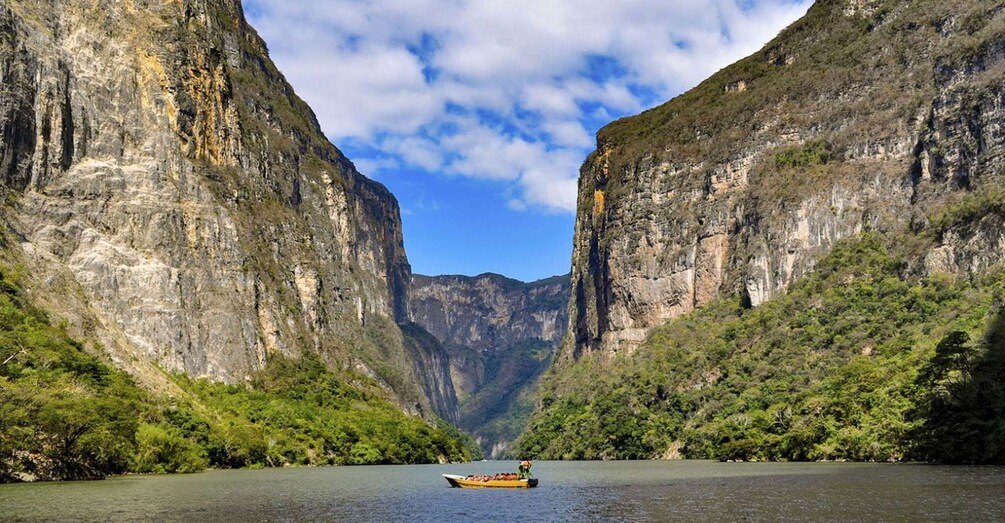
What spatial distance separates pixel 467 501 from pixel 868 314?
117 m

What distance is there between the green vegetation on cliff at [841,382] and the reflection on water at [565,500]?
38.3 feet

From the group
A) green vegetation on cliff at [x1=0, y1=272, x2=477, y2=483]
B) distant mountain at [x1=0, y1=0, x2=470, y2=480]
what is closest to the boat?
green vegetation on cliff at [x1=0, y1=272, x2=477, y2=483]

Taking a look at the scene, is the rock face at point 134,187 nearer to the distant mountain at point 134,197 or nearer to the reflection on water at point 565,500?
the distant mountain at point 134,197

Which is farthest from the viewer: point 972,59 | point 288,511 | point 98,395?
point 972,59

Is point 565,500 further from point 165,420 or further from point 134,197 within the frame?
point 134,197

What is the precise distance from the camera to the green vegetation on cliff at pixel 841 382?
90062mm

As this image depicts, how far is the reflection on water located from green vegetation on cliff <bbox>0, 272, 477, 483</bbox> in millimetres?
4667

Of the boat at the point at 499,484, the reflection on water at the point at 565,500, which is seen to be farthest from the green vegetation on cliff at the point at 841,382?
the boat at the point at 499,484

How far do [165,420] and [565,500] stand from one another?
2569 inches

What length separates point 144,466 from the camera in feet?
315

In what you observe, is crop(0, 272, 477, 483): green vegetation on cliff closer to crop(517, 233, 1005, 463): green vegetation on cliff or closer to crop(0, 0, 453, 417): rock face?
crop(0, 0, 453, 417): rock face

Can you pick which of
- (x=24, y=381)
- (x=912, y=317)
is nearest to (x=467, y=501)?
(x=24, y=381)

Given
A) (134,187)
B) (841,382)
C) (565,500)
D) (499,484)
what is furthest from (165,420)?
(841,382)

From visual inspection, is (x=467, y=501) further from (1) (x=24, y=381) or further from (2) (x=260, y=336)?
(2) (x=260, y=336)
